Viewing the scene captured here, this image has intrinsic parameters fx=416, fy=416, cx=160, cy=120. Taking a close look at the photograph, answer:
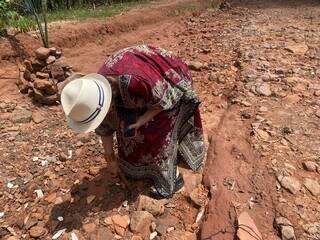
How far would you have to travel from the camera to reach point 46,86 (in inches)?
174

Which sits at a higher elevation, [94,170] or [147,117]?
[147,117]

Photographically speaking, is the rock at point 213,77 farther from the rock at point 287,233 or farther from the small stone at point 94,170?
the rock at point 287,233

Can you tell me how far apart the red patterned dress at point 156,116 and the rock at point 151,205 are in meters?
0.09

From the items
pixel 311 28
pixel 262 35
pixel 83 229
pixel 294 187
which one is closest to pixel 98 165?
pixel 83 229

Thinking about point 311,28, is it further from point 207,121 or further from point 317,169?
point 317,169

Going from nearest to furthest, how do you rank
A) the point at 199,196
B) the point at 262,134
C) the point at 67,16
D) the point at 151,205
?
the point at 151,205 → the point at 199,196 → the point at 262,134 → the point at 67,16

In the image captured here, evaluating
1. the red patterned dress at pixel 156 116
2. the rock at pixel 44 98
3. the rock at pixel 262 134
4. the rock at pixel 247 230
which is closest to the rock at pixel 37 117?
the rock at pixel 44 98

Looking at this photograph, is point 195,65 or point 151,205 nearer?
point 151,205

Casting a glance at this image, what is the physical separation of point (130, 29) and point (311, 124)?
13.4ft

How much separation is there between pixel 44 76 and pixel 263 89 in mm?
2334

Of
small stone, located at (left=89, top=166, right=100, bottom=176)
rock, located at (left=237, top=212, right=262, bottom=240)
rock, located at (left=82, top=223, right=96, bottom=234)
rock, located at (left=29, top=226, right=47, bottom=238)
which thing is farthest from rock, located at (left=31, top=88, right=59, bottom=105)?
rock, located at (left=237, top=212, right=262, bottom=240)

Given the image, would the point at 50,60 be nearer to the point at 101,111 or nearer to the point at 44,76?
the point at 44,76

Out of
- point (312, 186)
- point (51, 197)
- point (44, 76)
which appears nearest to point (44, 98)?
point (44, 76)

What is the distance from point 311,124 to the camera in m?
3.56
